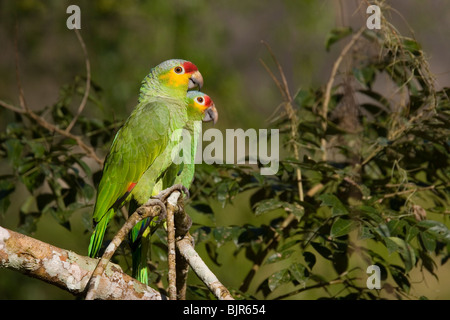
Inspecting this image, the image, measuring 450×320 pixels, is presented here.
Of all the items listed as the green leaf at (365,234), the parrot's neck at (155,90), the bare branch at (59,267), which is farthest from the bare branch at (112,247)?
the parrot's neck at (155,90)

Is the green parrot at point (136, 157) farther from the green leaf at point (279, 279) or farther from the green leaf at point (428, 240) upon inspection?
the green leaf at point (428, 240)

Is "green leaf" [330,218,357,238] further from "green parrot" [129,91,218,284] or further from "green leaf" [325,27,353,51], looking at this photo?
"green leaf" [325,27,353,51]

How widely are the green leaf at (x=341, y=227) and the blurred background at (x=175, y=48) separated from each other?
1.69 metres

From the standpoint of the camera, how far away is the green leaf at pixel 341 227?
1468 mm

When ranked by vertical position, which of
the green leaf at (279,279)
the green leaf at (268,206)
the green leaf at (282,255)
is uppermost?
the green leaf at (268,206)

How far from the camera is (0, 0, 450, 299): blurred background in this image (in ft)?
10.4

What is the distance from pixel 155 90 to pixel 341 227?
88 centimetres

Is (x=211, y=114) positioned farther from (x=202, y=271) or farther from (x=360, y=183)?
(x=202, y=271)

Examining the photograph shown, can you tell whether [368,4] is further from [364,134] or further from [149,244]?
[149,244]

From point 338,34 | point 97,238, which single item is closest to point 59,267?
point 97,238

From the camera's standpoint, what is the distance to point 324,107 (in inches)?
78.5

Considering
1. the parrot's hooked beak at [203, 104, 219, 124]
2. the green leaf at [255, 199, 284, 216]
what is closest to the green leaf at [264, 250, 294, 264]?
the green leaf at [255, 199, 284, 216]

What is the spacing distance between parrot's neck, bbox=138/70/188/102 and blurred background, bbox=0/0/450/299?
117 cm

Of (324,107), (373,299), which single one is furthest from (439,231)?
(324,107)
